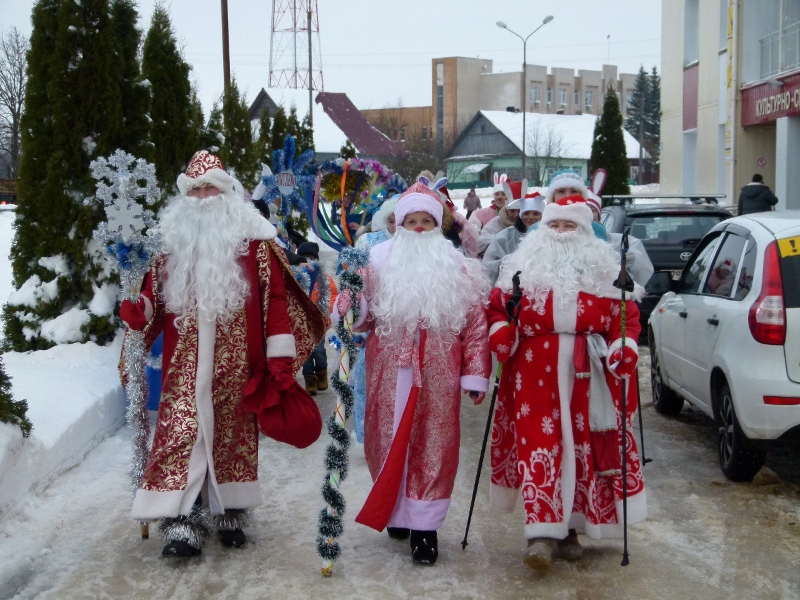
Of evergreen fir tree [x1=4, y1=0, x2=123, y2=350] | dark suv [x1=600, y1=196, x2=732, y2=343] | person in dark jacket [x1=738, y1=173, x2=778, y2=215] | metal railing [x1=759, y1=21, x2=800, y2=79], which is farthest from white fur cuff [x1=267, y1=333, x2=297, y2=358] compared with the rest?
metal railing [x1=759, y1=21, x2=800, y2=79]

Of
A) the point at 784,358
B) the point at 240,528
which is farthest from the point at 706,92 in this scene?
the point at 240,528

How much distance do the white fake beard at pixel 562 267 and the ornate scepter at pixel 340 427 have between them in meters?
0.75

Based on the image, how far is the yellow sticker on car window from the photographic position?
17.7ft

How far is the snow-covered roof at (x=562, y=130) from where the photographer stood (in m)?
63.1

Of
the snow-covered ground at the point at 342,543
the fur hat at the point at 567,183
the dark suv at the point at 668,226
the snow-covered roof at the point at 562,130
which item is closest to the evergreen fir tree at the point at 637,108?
the snow-covered roof at the point at 562,130

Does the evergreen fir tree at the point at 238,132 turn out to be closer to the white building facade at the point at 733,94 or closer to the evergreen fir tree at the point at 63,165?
the evergreen fir tree at the point at 63,165

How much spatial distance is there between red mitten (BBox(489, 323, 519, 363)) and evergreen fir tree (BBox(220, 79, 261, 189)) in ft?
48.0

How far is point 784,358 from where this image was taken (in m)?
5.18

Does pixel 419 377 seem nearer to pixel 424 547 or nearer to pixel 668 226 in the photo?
pixel 424 547

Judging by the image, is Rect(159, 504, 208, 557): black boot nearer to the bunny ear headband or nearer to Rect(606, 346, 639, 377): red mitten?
Rect(606, 346, 639, 377): red mitten

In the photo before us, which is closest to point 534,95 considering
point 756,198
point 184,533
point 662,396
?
point 756,198

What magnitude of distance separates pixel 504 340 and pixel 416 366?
0.45 m

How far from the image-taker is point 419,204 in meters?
4.79

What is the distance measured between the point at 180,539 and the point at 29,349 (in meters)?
4.16
